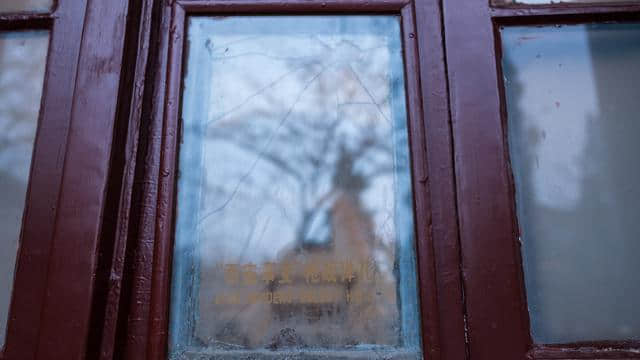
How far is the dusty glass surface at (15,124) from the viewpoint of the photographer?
1038 millimetres

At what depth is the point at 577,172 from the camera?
106 cm

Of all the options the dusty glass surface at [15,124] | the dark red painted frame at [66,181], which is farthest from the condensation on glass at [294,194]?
the dusty glass surface at [15,124]

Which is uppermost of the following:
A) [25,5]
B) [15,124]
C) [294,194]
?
[25,5]

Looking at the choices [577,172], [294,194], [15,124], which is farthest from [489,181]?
[15,124]

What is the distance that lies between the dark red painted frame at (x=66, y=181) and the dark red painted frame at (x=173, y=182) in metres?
0.05

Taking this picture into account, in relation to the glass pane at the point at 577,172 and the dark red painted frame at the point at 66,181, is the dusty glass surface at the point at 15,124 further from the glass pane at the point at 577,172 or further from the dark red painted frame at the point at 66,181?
the glass pane at the point at 577,172

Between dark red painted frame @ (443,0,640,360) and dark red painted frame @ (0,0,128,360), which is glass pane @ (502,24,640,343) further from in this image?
dark red painted frame @ (0,0,128,360)

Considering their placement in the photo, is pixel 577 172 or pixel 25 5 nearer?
pixel 577 172

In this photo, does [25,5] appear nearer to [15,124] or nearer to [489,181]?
[15,124]

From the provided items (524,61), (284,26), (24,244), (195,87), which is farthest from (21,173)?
(524,61)

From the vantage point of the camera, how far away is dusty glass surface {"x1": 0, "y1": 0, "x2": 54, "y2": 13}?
45.9 inches

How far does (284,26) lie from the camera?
1202 mm

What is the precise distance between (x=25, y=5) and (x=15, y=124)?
0.89 ft

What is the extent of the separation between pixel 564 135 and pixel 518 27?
251 mm
